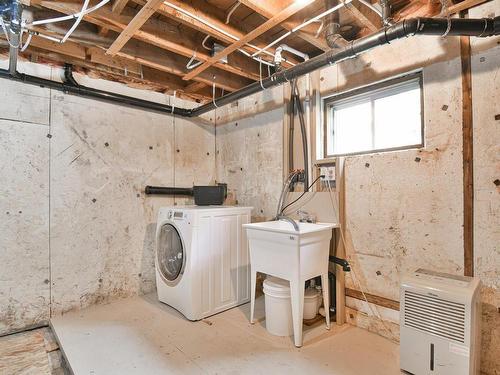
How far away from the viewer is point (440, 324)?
4.79 ft

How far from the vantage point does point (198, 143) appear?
342 cm

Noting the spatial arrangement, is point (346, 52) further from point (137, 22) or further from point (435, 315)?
point (435, 315)

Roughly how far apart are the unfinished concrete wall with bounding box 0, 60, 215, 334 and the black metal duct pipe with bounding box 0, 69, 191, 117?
71 mm

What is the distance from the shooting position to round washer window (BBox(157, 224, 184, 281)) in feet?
8.20

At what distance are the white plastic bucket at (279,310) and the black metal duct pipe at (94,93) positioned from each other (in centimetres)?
220

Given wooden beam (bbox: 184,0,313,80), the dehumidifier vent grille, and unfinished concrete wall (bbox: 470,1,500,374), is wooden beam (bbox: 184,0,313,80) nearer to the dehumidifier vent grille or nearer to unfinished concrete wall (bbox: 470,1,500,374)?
unfinished concrete wall (bbox: 470,1,500,374)

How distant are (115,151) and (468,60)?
117 inches

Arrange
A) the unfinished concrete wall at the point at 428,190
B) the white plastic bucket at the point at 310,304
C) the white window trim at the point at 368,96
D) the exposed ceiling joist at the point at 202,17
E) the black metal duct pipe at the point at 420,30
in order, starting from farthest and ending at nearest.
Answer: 1. the white plastic bucket at the point at 310,304
2. the white window trim at the point at 368,96
3. the exposed ceiling joist at the point at 202,17
4. the unfinished concrete wall at the point at 428,190
5. the black metal duct pipe at the point at 420,30

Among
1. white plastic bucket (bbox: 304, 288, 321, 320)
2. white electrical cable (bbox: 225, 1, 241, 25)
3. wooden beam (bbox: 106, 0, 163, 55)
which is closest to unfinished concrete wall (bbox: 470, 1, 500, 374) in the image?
white plastic bucket (bbox: 304, 288, 321, 320)

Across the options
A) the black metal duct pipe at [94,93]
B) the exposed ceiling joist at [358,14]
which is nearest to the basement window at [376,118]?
the exposed ceiling joist at [358,14]

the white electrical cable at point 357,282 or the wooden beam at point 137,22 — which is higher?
the wooden beam at point 137,22

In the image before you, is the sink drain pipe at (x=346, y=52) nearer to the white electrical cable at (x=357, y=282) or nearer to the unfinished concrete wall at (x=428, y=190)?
the unfinished concrete wall at (x=428, y=190)

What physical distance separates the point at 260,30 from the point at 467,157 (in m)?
1.53

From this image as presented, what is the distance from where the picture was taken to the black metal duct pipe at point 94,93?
2.26 metres
